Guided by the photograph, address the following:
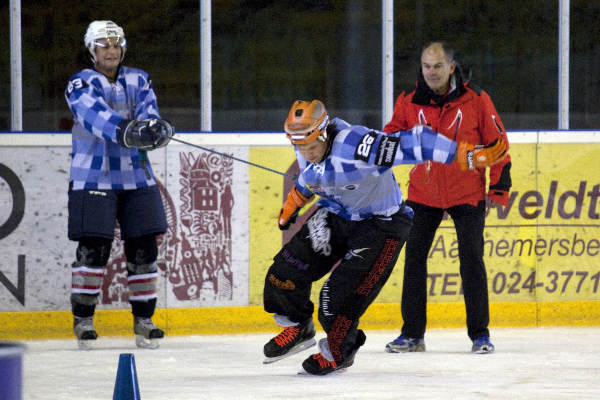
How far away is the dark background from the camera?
19.8 feet

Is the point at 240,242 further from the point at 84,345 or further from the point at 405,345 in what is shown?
the point at 405,345

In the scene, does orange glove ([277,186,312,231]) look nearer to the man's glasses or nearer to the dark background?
the man's glasses

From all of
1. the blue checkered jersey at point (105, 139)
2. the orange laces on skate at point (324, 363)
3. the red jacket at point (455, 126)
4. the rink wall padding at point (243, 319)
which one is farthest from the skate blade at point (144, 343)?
the red jacket at point (455, 126)

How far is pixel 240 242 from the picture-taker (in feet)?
19.7

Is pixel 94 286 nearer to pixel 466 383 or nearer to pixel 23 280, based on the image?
pixel 23 280

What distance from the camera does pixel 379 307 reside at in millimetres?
6105

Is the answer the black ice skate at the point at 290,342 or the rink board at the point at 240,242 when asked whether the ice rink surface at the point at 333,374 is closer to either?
the black ice skate at the point at 290,342

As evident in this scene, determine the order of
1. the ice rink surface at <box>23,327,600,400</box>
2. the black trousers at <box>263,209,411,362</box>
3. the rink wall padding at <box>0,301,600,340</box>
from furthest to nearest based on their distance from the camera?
1. the rink wall padding at <box>0,301,600,340</box>
2. the black trousers at <box>263,209,411,362</box>
3. the ice rink surface at <box>23,327,600,400</box>

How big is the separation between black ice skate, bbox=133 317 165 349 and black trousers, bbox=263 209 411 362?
1111mm

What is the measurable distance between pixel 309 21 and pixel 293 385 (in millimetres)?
2771

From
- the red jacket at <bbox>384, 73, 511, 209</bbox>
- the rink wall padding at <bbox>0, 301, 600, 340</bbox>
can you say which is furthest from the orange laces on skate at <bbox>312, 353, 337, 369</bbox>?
the rink wall padding at <bbox>0, 301, 600, 340</bbox>

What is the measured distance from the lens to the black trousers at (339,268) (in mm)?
4391

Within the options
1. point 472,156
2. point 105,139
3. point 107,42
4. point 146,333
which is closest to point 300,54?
point 107,42

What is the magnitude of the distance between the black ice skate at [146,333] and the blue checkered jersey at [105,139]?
649mm
